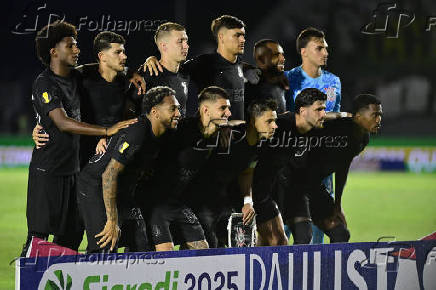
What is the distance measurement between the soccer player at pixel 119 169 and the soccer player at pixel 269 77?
4.86 feet

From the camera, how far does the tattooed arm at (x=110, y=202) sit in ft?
22.4

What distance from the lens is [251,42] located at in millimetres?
23672

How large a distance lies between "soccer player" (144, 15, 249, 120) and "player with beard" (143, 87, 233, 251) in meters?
0.55

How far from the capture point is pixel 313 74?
8961 millimetres

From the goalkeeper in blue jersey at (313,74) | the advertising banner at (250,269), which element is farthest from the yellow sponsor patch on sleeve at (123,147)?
the goalkeeper in blue jersey at (313,74)

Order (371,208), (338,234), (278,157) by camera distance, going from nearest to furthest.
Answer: (278,157) → (338,234) → (371,208)

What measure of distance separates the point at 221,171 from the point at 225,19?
1.37 m

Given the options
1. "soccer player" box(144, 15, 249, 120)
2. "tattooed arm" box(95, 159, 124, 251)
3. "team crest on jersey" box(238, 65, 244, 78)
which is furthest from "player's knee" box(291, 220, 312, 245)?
"tattooed arm" box(95, 159, 124, 251)

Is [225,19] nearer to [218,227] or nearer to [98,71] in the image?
[98,71]

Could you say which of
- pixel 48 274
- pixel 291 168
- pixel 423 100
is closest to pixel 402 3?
pixel 423 100

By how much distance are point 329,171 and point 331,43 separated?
1644cm

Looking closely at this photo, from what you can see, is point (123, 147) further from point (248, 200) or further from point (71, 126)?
point (248, 200)

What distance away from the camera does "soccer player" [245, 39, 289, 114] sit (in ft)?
27.5

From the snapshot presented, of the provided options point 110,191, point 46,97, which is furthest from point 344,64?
point 110,191
